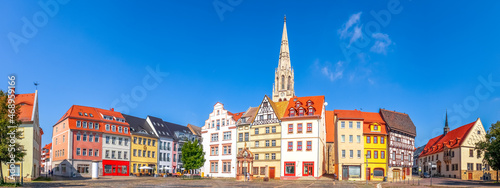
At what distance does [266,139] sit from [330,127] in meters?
12.5

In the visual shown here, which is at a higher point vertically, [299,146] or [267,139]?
[267,139]

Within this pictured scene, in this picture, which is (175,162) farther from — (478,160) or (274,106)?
(478,160)

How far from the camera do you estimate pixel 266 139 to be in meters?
71.4

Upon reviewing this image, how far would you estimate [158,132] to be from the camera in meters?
91.0

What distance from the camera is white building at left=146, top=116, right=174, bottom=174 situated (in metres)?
90.4

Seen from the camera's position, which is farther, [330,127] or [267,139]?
[330,127]

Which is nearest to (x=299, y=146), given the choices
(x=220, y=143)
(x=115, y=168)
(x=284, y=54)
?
(x=220, y=143)

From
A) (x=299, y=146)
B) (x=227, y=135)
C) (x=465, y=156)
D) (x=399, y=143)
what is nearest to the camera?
(x=299, y=146)

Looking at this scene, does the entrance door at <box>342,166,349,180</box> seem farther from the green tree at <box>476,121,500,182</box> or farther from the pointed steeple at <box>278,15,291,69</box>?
the pointed steeple at <box>278,15,291,69</box>

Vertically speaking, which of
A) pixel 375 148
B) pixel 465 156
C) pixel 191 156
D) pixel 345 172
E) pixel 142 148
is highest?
pixel 375 148

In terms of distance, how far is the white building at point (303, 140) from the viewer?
66.1 metres

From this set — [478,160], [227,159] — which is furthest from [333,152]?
[478,160]

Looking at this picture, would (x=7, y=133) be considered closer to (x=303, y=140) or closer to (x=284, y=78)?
(x=303, y=140)

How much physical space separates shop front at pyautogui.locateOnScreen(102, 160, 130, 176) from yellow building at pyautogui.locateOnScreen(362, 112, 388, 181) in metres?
43.5
